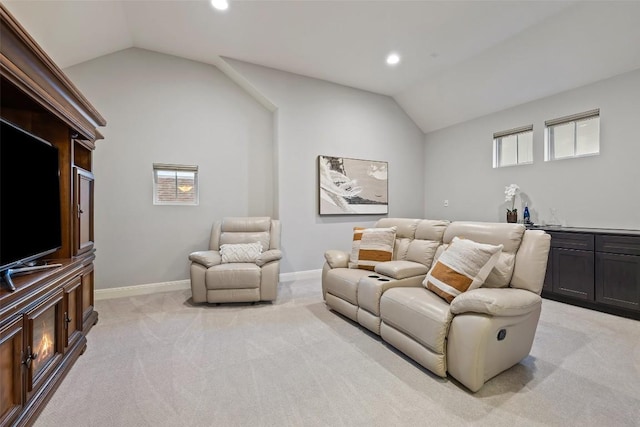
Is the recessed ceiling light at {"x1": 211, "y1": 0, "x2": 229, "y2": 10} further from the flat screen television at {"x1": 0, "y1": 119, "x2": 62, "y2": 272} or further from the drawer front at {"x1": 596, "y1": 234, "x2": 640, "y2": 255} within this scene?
the drawer front at {"x1": 596, "y1": 234, "x2": 640, "y2": 255}

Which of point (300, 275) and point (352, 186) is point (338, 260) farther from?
point (352, 186)

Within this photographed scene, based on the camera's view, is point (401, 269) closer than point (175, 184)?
Yes

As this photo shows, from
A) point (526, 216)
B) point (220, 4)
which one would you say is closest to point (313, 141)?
point (220, 4)

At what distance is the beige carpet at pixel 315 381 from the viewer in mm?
1551

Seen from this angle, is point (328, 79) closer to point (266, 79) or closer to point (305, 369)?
point (266, 79)

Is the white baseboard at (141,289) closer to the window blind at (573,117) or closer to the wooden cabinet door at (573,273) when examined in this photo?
the wooden cabinet door at (573,273)

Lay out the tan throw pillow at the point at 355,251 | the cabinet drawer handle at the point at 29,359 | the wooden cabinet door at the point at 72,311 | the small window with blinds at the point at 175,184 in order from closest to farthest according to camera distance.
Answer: the cabinet drawer handle at the point at 29,359 < the wooden cabinet door at the point at 72,311 < the tan throw pillow at the point at 355,251 < the small window with blinds at the point at 175,184

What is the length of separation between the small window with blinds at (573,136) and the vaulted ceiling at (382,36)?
0.45 m

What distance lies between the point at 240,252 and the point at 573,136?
190 inches

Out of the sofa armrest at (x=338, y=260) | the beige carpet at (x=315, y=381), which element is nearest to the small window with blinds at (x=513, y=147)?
the beige carpet at (x=315, y=381)

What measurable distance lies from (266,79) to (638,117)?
186 inches

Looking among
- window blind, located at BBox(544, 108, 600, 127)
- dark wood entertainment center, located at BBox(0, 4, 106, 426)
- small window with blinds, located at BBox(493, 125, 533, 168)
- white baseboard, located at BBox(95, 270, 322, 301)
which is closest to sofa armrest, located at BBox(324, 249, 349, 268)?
white baseboard, located at BBox(95, 270, 322, 301)

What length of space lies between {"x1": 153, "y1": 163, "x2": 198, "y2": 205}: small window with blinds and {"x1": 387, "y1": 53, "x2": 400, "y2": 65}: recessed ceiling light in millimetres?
3243

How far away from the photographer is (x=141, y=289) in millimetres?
3762
